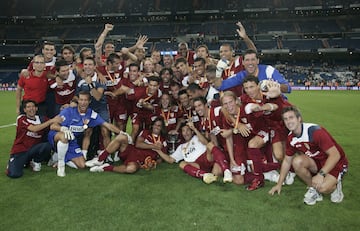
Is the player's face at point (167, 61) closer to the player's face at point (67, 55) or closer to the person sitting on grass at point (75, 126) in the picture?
the player's face at point (67, 55)

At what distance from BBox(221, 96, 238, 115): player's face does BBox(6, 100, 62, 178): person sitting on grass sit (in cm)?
293

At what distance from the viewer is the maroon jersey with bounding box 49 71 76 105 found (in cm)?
618

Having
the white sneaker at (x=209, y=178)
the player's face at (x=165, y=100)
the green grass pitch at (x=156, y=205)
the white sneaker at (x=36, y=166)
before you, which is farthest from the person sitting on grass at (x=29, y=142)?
the white sneaker at (x=209, y=178)

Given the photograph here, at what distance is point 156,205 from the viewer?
12.8 feet

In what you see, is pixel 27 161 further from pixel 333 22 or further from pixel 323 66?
pixel 333 22

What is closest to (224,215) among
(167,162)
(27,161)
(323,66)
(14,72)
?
(167,162)

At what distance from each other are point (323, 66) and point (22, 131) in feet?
141

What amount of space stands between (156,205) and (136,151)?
2000mm

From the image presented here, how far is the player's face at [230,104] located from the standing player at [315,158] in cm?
102

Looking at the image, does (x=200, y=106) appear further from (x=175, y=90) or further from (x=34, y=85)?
(x=34, y=85)

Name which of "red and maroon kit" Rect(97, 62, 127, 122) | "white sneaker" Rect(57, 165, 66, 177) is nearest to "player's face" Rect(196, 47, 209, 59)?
"red and maroon kit" Rect(97, 62, 127, 122)

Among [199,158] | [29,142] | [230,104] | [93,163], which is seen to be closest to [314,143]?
[230,104]

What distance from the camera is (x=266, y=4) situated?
1813 inches

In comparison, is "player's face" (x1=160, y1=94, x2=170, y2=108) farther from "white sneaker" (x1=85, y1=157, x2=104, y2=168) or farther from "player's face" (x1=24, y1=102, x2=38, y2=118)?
"player's face" (x1=24, y1=102, x2=38, y2=118)
